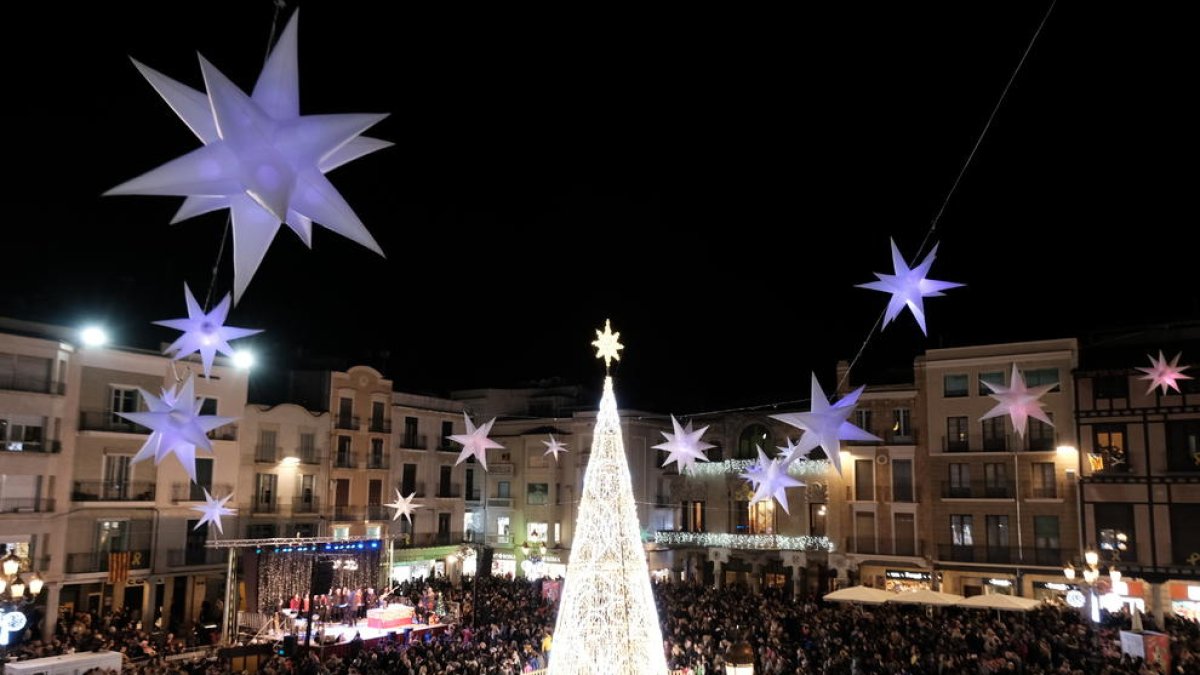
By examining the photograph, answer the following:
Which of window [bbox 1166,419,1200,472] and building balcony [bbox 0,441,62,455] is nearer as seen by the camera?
building balcony [bbox 0,441,62,455]

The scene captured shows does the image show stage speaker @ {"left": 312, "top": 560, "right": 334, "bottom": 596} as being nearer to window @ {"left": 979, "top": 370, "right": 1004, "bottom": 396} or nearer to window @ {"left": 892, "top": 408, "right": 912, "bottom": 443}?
window @ {"left": 892, "top": 408, "right": 912, "bottom": 443}

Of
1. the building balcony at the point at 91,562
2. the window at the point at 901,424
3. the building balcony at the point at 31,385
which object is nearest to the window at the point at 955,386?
the window at the point at 901,424

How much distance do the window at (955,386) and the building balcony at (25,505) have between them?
31237 millimetres

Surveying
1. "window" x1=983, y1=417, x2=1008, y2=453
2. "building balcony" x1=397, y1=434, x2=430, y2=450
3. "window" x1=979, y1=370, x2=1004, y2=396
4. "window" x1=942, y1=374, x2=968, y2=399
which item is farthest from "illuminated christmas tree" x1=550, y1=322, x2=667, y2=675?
"building balcony" x1=397, y1=434, x2=430, y2=450

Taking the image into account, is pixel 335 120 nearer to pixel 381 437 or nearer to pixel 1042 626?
Answer: pixel 1042 626

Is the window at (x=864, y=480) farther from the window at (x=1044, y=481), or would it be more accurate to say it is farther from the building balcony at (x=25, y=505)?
the building balcony at (x=25, y=505)

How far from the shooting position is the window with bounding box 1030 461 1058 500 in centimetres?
3005

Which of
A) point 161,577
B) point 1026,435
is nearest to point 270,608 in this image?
point 161,577

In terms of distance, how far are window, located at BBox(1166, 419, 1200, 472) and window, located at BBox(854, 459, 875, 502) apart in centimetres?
1013

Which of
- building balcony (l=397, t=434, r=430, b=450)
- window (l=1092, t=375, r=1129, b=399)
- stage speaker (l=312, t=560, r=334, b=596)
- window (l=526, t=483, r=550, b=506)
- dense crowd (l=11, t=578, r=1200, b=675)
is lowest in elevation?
dense crowd (l=11, t=578, r=1200, b=675)

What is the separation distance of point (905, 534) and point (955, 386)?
19.8ft

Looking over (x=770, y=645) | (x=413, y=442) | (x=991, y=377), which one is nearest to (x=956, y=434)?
(x=991, y=377)

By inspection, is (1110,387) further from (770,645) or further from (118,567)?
(118,567)

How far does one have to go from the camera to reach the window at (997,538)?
30609mm
